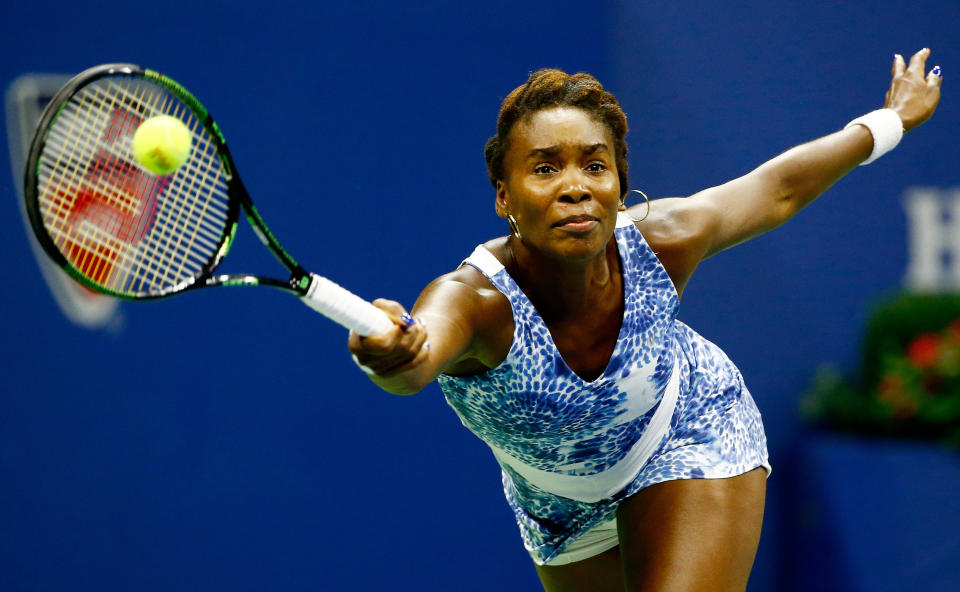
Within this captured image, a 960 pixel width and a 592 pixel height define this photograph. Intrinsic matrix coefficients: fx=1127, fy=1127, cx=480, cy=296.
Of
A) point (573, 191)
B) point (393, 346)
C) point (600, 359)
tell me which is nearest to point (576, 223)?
point (573, 191)

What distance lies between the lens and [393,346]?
174cm

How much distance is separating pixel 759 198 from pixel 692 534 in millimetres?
853

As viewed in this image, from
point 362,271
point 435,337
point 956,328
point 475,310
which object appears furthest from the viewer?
point 956,328

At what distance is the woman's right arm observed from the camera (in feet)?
5.74

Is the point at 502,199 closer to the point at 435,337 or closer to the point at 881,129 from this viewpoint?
the point at 435,337

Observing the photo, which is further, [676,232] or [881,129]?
[881,129]

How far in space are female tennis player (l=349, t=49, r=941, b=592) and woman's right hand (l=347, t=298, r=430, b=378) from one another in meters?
0.14

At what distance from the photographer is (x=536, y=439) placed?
A: 7.84ft

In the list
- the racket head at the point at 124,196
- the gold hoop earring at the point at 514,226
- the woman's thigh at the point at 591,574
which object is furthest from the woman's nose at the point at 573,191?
the woman's thigh at the point at 591,574

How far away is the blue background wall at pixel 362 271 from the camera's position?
3432 millimetres

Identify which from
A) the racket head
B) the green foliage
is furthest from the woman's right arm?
the green foliage

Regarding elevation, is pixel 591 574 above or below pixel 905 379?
below

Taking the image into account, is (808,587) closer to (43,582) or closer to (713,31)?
(713,31)

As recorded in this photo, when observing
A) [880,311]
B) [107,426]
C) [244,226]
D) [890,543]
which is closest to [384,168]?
[244,226]
